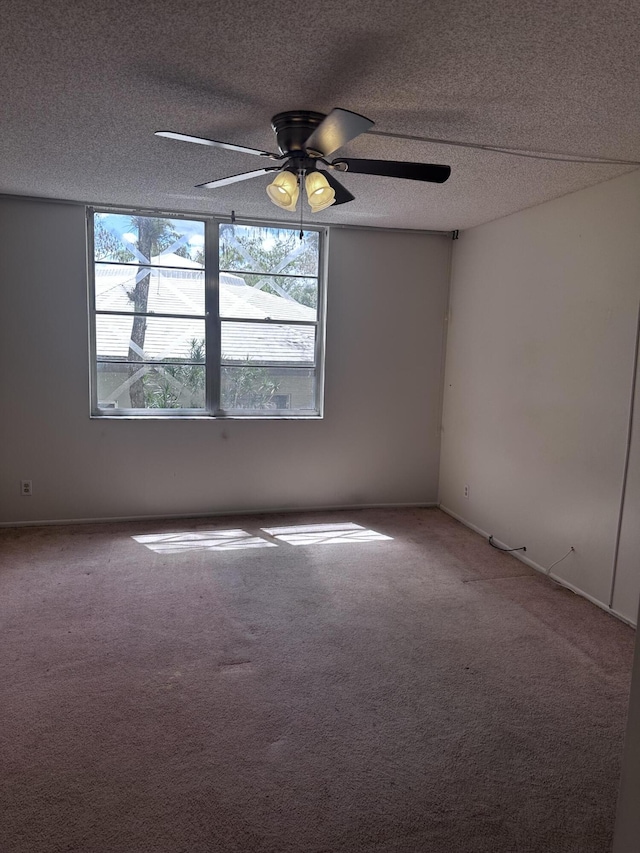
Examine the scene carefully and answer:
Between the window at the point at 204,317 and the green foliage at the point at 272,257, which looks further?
the green foliage at the point at 272,257

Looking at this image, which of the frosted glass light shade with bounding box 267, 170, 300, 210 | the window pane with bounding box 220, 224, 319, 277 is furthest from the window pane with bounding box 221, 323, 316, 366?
the frosted glass light shade with bounding box 267, 170, 300, 210

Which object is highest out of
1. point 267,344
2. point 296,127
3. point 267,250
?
point 296,127

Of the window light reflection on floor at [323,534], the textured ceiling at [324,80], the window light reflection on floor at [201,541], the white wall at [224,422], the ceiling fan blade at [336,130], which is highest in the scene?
the textured ceiling at [324,80]

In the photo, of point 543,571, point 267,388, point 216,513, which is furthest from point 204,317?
point 543,571

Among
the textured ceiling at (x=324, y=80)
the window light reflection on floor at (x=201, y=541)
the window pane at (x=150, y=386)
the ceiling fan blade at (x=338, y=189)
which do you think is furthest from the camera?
the window pane at (x=150, y=386)

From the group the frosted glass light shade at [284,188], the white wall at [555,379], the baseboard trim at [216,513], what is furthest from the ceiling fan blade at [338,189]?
the baseboard trim at [216,513]

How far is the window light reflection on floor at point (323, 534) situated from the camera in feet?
13.4

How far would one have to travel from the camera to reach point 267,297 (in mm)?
4586

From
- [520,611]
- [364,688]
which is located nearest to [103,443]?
[364,688]

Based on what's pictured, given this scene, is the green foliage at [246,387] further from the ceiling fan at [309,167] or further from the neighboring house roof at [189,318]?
the ceiling fan at [309,167]

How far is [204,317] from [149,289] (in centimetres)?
46

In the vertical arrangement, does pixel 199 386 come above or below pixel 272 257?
below

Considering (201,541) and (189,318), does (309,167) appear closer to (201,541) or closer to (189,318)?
(189,318)

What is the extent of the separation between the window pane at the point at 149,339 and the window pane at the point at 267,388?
318 millimetres
